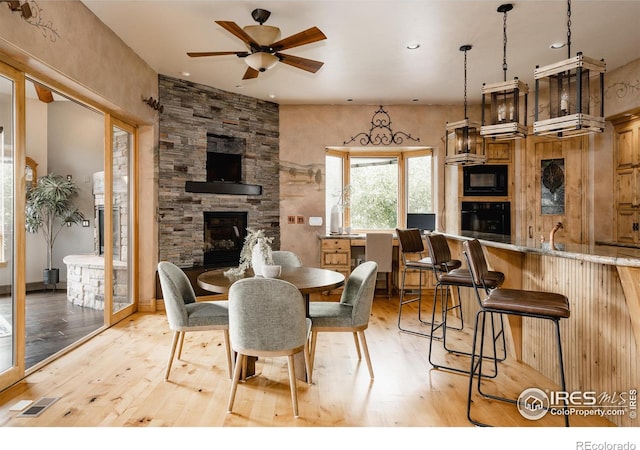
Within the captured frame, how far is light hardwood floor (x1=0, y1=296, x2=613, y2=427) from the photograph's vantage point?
2.39 metres

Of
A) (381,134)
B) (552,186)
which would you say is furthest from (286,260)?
(552,186)

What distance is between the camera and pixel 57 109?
3531 mm

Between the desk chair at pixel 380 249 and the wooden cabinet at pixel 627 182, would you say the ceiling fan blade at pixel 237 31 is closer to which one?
the desk chair at pixel 380 249

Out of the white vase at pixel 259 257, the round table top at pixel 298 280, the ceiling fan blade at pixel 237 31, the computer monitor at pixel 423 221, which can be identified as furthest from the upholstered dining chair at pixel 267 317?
the computer monitor at pixel 423 221

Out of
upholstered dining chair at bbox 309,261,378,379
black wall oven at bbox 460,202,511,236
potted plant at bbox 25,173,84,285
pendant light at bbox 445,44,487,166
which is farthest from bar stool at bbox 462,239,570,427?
black wall oven at bbox 460,202,511,236

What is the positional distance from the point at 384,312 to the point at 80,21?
422 cm

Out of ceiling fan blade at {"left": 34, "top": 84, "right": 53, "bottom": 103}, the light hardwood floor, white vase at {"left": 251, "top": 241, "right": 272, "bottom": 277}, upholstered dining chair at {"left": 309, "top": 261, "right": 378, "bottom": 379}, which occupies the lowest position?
the light hardwood floor

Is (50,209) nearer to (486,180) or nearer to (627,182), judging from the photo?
(486,180)

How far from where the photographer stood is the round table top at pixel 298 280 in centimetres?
267

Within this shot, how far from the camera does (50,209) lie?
351 cm

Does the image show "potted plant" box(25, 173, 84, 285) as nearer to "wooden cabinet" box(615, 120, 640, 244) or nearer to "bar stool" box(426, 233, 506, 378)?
"bar stool" box(426, 233, 506, 378)

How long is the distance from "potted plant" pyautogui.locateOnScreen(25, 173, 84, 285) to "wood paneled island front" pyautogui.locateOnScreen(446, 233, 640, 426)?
141 inches

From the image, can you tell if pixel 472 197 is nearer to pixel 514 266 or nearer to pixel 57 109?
pixel 514 266
